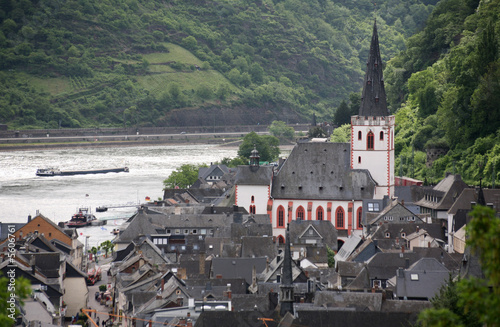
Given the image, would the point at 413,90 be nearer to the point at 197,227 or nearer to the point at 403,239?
the point at 197,227

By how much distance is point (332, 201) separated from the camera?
82375 mm

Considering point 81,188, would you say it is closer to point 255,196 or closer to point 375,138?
point 255,196

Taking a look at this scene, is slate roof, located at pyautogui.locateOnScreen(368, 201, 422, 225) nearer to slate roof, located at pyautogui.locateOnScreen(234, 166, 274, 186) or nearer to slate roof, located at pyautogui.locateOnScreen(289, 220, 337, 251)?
slate roof, located at pyautogui.locateOnScreen(289, 220, 337, 251)

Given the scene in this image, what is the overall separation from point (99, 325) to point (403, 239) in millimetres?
20355

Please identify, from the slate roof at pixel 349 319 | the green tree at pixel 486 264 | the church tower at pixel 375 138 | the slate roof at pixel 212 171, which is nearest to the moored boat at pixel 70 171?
the slate roof at pixel 212 171

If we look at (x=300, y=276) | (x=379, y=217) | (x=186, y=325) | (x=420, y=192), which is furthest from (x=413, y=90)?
A: (x=186, y=325)

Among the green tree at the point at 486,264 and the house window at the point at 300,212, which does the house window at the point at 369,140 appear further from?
the green tree at the point at 486,264

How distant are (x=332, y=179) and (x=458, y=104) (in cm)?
1496

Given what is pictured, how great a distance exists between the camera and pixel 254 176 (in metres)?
83.1

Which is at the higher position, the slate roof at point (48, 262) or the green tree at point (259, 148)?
the green tree at point (259, 148)

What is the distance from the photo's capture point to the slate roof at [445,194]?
73312 mm

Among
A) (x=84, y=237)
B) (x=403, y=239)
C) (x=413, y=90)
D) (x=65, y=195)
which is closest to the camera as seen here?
(x=403, y=239)

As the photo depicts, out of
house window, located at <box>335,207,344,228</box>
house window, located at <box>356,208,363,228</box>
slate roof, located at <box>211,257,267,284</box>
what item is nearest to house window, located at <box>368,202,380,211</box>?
house window, located at <box>356,208,363,228</box>

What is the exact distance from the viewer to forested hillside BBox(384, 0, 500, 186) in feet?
283
